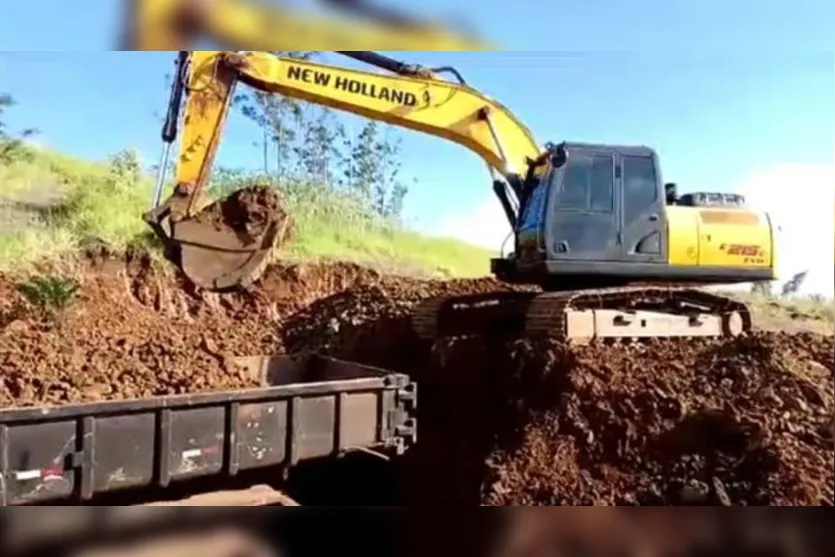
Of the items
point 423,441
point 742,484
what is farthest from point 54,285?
point 742,484

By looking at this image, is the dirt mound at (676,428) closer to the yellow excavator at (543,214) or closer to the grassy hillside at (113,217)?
the yellow excavator at (543,214)

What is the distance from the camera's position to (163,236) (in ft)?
17.4

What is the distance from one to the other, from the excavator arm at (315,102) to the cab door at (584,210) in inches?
13.9

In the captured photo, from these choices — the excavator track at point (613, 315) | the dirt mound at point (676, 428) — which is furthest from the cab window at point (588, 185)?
the dirt mound at point (676, 428)

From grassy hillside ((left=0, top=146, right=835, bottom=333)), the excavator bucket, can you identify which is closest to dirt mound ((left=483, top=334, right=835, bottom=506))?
grassy hillside ((left=0, top=146, right=835, bottom=333))

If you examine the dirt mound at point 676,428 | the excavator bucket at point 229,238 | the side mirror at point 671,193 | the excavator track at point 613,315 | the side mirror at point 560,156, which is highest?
the side mirror at point 560,156

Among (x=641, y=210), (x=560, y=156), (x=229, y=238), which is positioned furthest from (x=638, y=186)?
(x=229, y=238)

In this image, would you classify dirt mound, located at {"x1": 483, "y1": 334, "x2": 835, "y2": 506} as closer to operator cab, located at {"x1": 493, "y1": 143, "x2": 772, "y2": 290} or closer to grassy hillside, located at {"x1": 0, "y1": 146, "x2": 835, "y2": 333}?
operator cab, located at {"x1": 493, "y1": 143, "x2": 772, "y2": 290}

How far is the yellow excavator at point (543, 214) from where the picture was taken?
15.4 feet

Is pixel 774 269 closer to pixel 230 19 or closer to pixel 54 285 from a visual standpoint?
pixel 230 19

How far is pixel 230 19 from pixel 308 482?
205 centimetres

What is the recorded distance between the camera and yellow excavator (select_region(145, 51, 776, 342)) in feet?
15.4

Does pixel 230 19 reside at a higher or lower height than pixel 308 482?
higher

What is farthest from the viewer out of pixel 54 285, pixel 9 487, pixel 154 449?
pixel 54 285
